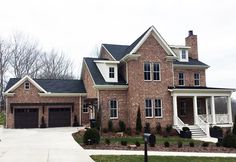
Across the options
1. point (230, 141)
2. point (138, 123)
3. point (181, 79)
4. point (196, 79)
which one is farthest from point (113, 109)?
point (230, 141)

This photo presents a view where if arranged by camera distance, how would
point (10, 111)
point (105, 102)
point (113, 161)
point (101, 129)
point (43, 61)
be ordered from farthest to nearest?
1. point (43, 61)
2. point (10, 111)
3. point (105, 102)
4. point (101, 129)
5. point (113, 161)

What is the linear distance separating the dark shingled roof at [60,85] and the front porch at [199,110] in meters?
10.8

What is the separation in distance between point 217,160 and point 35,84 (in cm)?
2274

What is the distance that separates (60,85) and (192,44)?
16.0 m

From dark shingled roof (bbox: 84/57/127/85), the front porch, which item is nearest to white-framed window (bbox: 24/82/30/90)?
dark shingled roof (bbox: 84/57/127/85)

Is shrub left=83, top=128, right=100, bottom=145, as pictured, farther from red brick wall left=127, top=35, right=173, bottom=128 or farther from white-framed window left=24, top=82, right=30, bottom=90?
white-framed window left=24, top=82, right=30, bottom=90

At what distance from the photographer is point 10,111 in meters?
31.0

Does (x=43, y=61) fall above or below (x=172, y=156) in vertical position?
above

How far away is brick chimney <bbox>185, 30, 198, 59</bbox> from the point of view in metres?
34.8

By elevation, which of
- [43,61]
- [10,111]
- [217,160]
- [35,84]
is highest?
[43,61]

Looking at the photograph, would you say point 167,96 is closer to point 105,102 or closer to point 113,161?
point 105,102

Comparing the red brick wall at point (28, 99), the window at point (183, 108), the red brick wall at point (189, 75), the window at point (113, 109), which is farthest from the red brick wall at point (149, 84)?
the red brick wall at point (28, 99)

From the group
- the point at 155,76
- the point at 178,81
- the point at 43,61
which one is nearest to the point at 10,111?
the point at 155,76

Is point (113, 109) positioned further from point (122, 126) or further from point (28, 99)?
point (28, 99)
